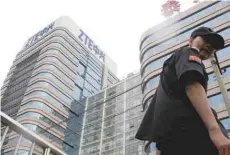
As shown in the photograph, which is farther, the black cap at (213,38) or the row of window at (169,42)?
the row of window at (169,42)

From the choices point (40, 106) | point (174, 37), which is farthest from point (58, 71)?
point (174, 37)

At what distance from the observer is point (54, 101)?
Result: 163ft

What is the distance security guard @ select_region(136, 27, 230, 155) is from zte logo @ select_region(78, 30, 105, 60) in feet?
199

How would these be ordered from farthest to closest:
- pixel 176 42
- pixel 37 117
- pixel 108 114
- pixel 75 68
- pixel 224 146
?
pixel 75 68
pixel 108 114
pixel 37 117
pixel 176 42
pixel 224 146

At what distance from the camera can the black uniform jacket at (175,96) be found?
5.53 feet

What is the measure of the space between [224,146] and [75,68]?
187 feet

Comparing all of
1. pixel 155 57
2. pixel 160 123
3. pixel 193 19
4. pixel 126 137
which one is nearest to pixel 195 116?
pixel 160 123

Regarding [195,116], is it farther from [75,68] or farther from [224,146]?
[75,68]

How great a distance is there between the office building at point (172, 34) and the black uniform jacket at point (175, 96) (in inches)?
1030

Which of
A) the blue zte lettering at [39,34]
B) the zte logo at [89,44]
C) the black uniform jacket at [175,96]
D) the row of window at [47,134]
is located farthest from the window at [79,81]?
the black uniform jacket at [175,96]

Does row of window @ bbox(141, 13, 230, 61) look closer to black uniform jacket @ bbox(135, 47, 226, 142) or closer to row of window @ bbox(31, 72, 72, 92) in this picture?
row of window @ bbox(31, 72, 72, 92)

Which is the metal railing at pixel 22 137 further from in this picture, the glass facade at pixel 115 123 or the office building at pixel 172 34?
the glass facade at pixel 115 123

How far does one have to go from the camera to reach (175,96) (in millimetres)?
1803

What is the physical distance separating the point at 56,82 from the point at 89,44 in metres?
16.4
